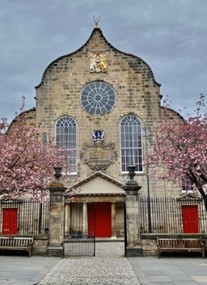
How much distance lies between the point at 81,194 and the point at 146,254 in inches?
426

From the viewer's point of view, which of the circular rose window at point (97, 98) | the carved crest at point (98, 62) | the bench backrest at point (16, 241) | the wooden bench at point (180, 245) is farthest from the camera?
the carved crest at point (98, 62)

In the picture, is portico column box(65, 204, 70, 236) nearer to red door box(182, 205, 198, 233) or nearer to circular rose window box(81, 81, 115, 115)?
circular rose window box(81, 81, 115, 115)

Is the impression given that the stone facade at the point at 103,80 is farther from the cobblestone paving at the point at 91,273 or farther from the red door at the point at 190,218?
the cobblestone paving at the point at 91,273

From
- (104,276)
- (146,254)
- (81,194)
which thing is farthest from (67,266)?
(81,194)

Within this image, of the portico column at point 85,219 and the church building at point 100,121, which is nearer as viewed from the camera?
the portico column at point 85,219

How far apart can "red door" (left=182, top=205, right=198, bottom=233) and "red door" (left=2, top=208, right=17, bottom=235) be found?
11702 mm

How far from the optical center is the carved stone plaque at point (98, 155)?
1096 inches

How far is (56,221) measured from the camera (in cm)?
1639

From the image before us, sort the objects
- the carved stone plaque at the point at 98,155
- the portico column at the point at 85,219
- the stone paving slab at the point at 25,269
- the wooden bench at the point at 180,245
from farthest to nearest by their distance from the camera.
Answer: the carved stone plaque at the point at 98,155 < the portico column at the point at 85,219 < the wooden bench at the point at 180,245 < the stone paving slab at the point at 25,269

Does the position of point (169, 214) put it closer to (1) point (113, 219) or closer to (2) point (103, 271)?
(1) point (113, 219)

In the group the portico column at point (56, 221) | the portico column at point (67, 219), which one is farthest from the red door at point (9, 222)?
the portico column at point (56, 221)

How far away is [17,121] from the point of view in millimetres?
28000

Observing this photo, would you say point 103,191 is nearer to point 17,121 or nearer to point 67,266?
point 17,121

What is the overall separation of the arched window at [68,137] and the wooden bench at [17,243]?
1107 cm
